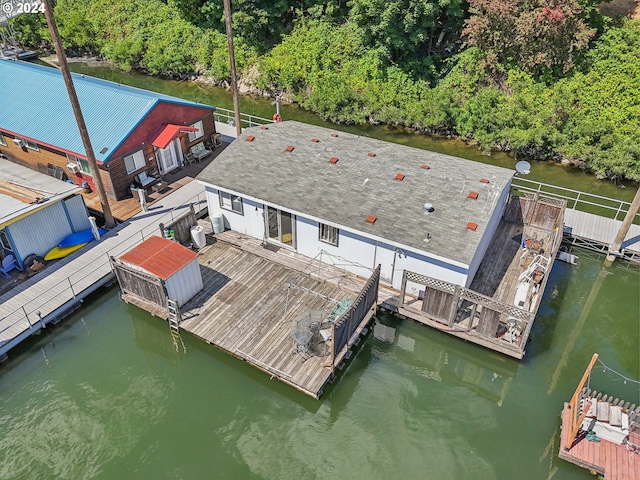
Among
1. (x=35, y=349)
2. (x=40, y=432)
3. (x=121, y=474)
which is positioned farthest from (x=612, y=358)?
(x=35, y=349)

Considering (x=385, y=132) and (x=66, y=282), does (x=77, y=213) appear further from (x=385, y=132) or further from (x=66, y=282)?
(x=385, y=132)

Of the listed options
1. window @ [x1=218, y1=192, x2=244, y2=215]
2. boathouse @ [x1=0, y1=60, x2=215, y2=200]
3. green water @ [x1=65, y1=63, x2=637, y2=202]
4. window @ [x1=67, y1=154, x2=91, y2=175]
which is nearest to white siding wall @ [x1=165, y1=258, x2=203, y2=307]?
window @ [x1=218, y1=192, x2=244, y2=215]

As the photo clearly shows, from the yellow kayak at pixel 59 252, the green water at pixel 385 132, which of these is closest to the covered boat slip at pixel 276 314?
the yellow kayak at pixel 59 252

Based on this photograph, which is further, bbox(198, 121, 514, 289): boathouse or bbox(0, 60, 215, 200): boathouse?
bbox(0, 60, 215, 200): boathouse

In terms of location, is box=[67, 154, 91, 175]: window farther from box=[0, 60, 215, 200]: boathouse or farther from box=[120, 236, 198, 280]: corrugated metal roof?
box=[120, 236, 198, 280]: corrugated metal roof

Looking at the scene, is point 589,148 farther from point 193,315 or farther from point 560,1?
point 193,315
